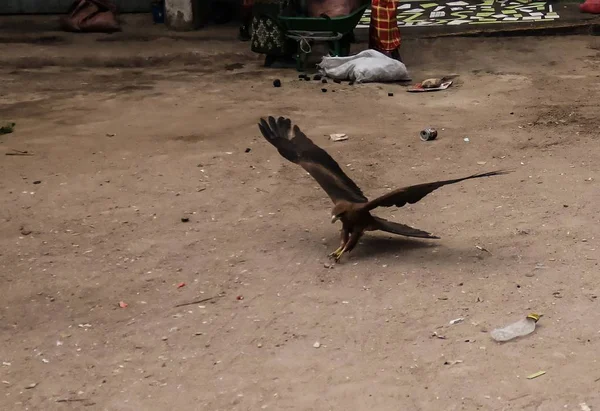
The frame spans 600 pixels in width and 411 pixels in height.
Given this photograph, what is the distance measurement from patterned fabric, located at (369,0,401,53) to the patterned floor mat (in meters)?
2.18

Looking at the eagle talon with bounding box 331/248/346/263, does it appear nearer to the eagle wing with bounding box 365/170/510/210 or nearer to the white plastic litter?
the eagle wing with bounding box 365/170/510/210

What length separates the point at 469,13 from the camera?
457 inches

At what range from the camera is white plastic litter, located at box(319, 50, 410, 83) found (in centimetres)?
845

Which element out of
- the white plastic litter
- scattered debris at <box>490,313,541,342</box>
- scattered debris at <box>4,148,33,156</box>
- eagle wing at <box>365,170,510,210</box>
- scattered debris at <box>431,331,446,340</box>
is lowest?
scattered debris at <box>431,331,446,340</box>

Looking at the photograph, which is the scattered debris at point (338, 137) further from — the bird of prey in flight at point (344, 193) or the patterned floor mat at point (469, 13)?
the patterned floor mat at point (469, 13)

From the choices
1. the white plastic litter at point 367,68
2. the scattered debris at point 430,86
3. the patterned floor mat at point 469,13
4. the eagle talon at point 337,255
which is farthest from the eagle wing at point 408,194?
the patterned floor mat at point 469,13

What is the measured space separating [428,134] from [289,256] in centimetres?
229

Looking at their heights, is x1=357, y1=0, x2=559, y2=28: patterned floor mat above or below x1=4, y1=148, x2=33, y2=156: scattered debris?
above

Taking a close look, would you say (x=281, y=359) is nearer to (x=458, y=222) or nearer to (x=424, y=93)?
(x=458, y=222)

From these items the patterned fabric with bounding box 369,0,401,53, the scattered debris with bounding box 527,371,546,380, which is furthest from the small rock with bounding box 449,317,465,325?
the patterned fabric with bounding box 369,0,401,53

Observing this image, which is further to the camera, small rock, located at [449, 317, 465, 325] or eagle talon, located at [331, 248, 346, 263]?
eagle talon, located at [331, 248, 346, 263]

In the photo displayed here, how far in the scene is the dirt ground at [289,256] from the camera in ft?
11.3

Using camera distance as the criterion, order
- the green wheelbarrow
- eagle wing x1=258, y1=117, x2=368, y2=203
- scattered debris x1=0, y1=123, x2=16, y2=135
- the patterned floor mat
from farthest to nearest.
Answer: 1. the patterned floor mat
2. the green wheelbarrow
3. scattered debris x1=0, y1=123, x2=16, y2=135
4. eagle wing x1=258, y1=117, x2=368, y2=203

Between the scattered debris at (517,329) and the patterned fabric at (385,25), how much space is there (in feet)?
18.4
